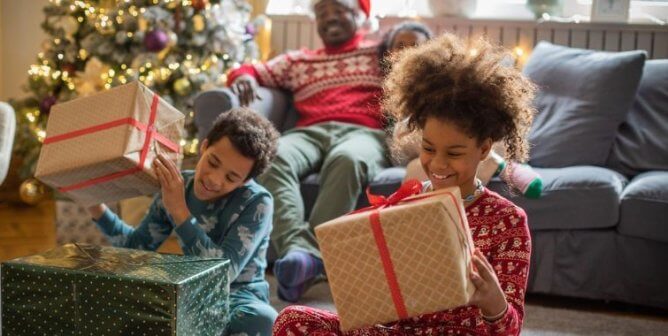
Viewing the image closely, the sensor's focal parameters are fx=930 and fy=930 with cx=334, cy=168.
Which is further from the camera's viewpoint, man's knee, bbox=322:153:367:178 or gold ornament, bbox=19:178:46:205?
gold ornament, bbox=19:178:46:205

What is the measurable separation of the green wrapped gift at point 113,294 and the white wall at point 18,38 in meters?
2.75

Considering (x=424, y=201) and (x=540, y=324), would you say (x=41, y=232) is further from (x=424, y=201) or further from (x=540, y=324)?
(x=424, y=201)

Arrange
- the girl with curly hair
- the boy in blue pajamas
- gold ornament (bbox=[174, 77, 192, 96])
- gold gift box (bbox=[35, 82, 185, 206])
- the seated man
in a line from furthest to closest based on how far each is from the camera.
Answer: gold ornament (bbox=[174, 77, 192, 96])
the seated man
the boy in blue pajamas
gold gift box (bbox=[35, 82, 185, 206])
the girl with curly hair

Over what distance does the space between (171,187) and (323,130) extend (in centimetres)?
146

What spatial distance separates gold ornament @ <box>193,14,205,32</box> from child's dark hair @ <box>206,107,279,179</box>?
5.75 feet

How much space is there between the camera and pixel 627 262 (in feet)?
9.34

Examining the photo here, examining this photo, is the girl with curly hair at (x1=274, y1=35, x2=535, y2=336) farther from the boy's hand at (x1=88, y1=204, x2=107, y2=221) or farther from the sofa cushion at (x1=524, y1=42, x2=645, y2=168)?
the sofa cushion at (x1=524, y1=42, x2=645, y2=168)

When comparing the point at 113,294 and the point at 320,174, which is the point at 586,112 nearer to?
the point at 320,174

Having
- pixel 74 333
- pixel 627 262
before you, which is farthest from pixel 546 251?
pixel 74 333

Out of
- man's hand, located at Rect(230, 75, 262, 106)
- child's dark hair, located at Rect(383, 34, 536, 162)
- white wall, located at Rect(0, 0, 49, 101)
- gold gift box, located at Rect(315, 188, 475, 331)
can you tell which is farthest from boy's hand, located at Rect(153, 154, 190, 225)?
white wall, located at Rect(0, 0, 49, 101)

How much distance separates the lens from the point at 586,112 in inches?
127

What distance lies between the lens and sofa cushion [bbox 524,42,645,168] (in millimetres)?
3189

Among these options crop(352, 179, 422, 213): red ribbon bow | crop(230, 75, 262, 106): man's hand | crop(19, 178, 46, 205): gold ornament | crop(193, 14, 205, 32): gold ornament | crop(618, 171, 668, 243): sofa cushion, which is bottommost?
crop(19, 178, 46, 205): gold ornament

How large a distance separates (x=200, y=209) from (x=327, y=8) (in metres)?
1.62
